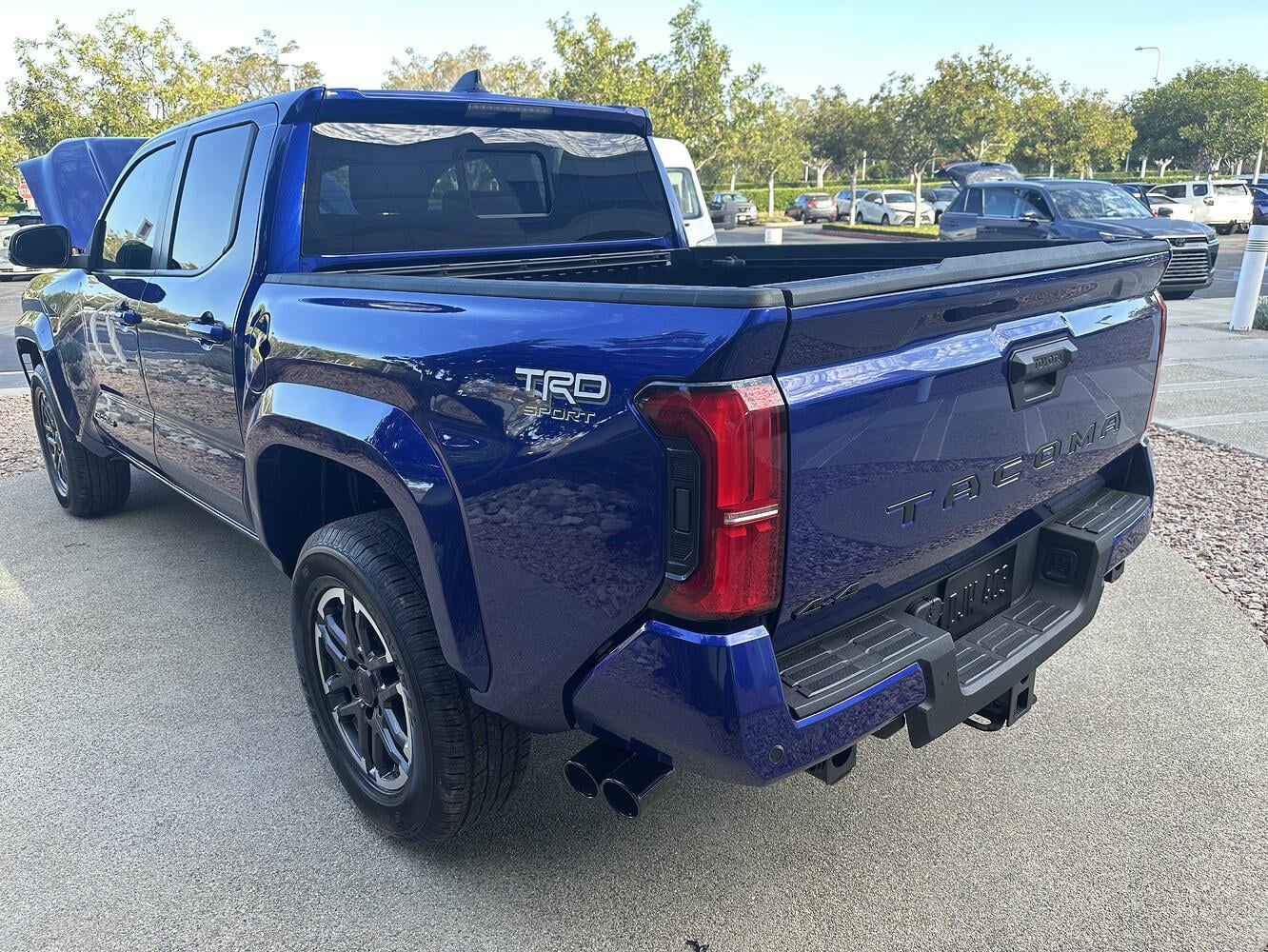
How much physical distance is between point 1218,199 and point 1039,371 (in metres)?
31.7

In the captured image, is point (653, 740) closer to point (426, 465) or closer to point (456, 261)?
point (426, 465)

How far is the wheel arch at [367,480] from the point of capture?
2.21 m

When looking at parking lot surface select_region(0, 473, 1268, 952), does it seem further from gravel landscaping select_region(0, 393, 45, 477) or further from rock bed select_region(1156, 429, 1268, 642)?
gravel landscaping select_region(0, 393, 45, 477)

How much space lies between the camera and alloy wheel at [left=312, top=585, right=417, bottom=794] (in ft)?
8.66

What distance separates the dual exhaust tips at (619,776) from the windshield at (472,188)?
1937mm

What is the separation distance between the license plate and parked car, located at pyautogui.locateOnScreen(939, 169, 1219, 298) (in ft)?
41.0

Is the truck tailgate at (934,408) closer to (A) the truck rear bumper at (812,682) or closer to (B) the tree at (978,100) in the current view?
(A) the truck rear bumper at (812,682)

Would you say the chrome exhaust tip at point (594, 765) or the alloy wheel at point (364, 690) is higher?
the chrome exhaust tip at point (594, 765)

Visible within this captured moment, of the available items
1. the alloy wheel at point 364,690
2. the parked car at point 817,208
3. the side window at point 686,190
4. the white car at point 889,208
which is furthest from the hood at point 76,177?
the parked car at point 817,208

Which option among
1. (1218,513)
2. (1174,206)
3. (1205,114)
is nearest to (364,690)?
(1218,513)

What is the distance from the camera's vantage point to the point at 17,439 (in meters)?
7.93

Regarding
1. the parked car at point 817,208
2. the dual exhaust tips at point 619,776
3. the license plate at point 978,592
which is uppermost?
the license plate at point 978,592

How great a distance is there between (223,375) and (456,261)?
92cm

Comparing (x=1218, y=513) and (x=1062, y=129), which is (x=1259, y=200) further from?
(x=1218, y=513)
